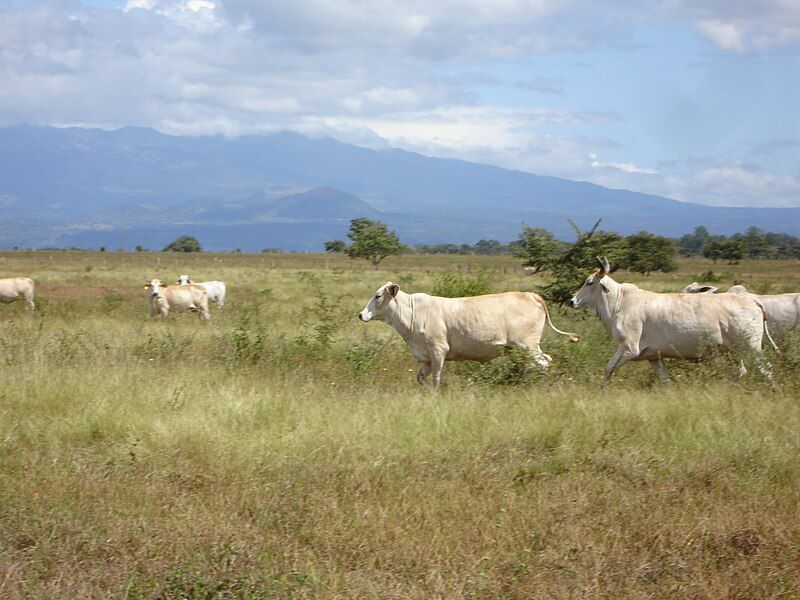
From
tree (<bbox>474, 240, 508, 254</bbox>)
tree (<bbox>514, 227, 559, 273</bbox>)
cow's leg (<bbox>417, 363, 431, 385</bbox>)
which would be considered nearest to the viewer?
cow's leg (<bbox>417, 363, 431, 385</bbox>)

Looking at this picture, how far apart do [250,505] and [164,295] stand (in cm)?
1841

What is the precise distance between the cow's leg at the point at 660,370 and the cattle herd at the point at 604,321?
0.06 ft

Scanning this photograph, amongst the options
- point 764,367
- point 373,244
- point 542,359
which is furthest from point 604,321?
point 373,244

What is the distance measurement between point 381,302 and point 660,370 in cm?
423

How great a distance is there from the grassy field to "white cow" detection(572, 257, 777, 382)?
1.40 ft

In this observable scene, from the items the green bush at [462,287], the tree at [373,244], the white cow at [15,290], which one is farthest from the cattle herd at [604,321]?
the tree at [373,244]

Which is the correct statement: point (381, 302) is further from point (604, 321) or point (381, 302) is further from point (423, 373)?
point (604, 321)

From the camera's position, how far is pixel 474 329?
11922 millimetres

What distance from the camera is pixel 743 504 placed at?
629 centimetres

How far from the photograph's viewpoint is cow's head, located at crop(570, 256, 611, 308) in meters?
12.6

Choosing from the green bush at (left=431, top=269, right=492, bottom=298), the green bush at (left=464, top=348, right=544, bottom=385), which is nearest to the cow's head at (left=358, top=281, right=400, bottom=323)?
the green bush at (left=464, top=348, right=544, bottom=385)

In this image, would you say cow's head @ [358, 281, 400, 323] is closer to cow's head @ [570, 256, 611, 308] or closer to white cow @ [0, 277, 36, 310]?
cow's head @ [570, 256, 611, 308]

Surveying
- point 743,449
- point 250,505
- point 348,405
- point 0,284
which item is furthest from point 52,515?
point 0,284

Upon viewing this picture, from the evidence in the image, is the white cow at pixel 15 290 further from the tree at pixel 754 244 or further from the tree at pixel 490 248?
the tree at pixel 490 248
